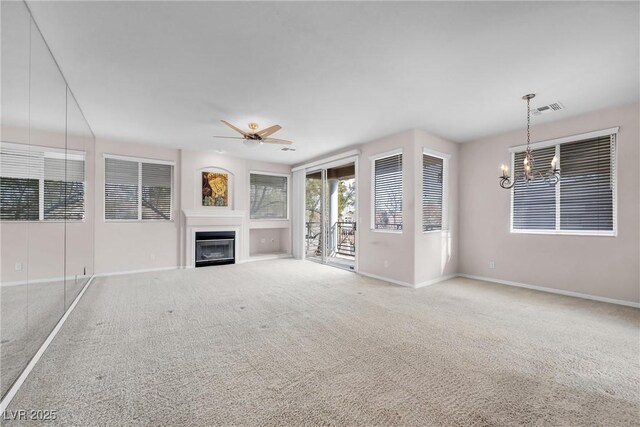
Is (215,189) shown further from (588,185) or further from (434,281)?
(588,185)

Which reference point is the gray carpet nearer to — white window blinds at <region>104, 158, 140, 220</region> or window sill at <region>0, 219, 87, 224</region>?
window sill at <region>0, 219, 87, 224</region>

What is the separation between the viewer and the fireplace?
6.58 meters

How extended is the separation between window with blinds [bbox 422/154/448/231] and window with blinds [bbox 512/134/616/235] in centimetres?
117

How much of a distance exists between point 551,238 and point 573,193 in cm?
76

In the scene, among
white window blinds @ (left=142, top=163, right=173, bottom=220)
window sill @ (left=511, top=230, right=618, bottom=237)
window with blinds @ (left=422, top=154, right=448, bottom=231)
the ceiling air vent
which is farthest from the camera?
white window blinds @ (left=142, top=163, right=173, bottom=220)

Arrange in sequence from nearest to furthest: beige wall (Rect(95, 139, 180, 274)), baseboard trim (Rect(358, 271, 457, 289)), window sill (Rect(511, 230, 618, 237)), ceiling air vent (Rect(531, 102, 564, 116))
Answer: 1. ceiling air vent (Rect(531, 102, 564, 116))
2. window sill (Rect(511, 230, 618, 237))
3. baseboard trim (Rect(358, 271, 457, 289))
4. beige wall (Rect(95, 139, 180, 274))

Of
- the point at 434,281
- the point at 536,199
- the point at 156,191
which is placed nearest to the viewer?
the point at 536,199

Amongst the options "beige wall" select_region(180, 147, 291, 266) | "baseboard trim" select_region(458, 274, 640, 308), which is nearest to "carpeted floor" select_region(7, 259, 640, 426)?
"baseboard trim" select_region(458, 274, 640, 308)

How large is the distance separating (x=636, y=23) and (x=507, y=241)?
3.56 m

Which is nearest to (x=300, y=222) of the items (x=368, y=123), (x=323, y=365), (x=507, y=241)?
(x=368, y=123)

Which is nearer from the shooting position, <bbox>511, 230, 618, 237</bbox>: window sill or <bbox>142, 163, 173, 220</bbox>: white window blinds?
<bbox>511, 230, 618, 237</bbox>: window sill

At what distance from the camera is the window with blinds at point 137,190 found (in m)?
5.64

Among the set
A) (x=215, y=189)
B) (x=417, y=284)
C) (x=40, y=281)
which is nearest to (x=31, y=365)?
(x=40, y=281)

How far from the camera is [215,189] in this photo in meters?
6.87
